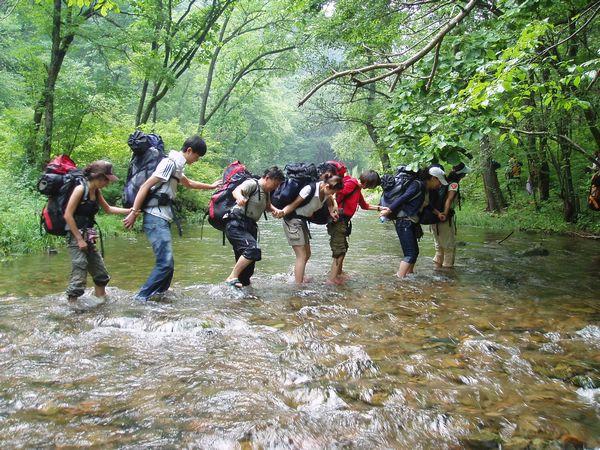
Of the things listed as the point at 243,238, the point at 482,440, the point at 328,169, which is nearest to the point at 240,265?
the point at 243,238

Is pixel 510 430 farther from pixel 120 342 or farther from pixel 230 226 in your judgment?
pixel 230 226

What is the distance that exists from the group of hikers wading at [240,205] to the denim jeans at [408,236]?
15mm

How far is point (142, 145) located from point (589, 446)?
5.25m

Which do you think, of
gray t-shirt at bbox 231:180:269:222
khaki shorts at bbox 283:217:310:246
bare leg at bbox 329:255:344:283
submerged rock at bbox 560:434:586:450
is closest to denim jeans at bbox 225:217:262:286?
gray t-shirt at bbox 231:180:269:222

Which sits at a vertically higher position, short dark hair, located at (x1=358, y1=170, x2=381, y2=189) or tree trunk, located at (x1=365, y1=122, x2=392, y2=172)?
tree trunk, located at (x1=365, y1=122, x2=392, y2=172)

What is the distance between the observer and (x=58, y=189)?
5539mm

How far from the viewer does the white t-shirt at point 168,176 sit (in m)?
5.71

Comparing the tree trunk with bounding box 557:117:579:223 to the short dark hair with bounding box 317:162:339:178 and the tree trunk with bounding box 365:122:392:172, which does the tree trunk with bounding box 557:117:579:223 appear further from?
the short dark hair with bounding box 317:162:339:178

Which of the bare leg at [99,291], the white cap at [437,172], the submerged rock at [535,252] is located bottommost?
the bare leg at [99,291]

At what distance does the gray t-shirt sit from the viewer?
21.0 feet

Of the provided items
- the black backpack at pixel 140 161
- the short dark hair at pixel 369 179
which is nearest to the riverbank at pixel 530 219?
the short dark hair at pixel 369 179

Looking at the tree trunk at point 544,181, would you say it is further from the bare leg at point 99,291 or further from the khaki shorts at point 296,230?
the bare leg at point 99,291

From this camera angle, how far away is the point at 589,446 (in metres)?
2.74

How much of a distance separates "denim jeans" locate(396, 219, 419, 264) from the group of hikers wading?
2 centimetres
